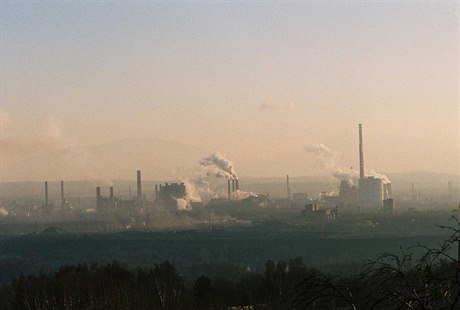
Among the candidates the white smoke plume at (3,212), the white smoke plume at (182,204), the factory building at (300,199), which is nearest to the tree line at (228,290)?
the white smoke plume at (182,204)

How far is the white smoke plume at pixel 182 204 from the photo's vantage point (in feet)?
509

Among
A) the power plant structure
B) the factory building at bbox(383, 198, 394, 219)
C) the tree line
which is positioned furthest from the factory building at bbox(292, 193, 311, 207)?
the tree line

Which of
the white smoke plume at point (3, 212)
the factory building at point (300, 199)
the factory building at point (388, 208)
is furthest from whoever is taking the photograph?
the white smoke plume at point (3, 212)

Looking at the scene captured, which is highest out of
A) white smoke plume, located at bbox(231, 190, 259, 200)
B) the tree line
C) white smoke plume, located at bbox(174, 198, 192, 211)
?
white smoke plume, located at bbox(231, 190, 259, 200)

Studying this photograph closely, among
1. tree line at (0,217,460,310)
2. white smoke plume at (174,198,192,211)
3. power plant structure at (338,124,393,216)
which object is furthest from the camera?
white smoke plume at (174,198,192,211)

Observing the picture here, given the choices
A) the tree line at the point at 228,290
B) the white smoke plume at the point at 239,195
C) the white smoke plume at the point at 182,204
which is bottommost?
the tree line at the point at 228,290

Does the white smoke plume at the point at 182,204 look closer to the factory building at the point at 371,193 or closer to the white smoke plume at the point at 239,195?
the white smoke plume at the point at 239,195

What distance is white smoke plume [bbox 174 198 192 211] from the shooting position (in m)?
155

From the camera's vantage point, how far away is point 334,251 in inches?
3659

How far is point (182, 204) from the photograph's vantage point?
157 metres

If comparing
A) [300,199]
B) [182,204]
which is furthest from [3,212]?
[300,199]

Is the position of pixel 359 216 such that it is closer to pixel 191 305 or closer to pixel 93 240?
pixel 93 240

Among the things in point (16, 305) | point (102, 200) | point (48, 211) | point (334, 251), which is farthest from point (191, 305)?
point (48, 211)

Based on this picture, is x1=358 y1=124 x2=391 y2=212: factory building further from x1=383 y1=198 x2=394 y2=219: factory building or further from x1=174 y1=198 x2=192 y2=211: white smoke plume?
x1=174 y1=198 x2=192 y2=211: white smoke plume
